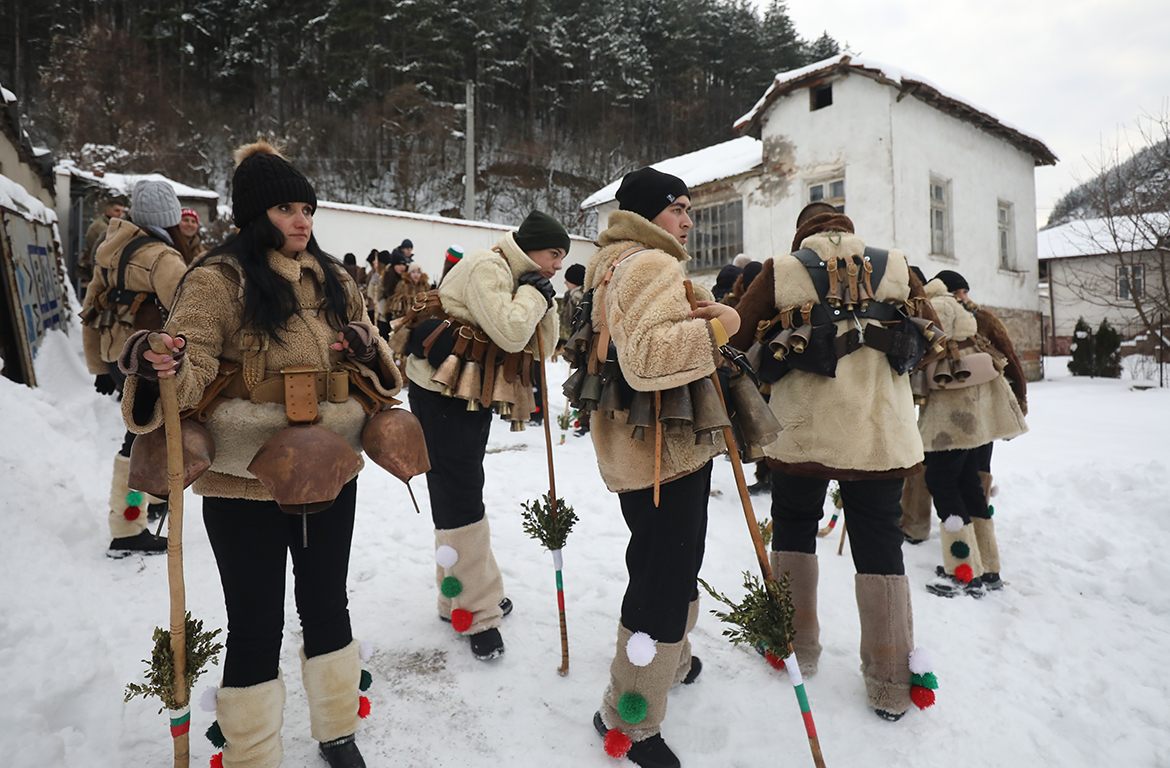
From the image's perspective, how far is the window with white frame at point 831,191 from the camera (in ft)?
43.2

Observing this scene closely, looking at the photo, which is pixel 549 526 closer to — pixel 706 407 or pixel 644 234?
pixel 706 407

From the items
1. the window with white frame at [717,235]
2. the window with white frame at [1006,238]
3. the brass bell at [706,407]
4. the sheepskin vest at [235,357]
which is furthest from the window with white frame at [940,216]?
the sheepskin vest at [235,357]

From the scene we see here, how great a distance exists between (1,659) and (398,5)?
114 feet

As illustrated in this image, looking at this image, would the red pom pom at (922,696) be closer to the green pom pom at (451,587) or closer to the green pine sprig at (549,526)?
the green pine sprig at (549,526)

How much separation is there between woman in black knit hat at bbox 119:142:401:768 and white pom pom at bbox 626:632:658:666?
96cm

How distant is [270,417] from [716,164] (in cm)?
1736

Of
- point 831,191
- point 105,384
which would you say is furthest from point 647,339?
point 831,191

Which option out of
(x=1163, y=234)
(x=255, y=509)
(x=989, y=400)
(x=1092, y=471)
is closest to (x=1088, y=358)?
(x=1163, y=234)

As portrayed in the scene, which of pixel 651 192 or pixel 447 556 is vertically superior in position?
pixel 651 192

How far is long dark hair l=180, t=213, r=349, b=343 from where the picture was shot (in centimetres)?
181

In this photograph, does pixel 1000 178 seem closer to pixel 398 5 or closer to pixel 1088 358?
pixel 1088 358

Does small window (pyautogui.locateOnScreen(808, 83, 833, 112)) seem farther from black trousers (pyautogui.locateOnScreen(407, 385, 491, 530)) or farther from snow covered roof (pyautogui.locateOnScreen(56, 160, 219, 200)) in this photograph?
snow covered roof (pyautogui.locateOnScreen(56, 160, 219, 200))

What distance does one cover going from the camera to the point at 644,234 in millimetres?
2195

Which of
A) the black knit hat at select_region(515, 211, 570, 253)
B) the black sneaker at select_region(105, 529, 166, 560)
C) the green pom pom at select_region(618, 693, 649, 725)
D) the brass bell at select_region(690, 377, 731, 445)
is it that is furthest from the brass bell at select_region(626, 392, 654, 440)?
the black sneaker at select_region(105, 529, 166, 560)
